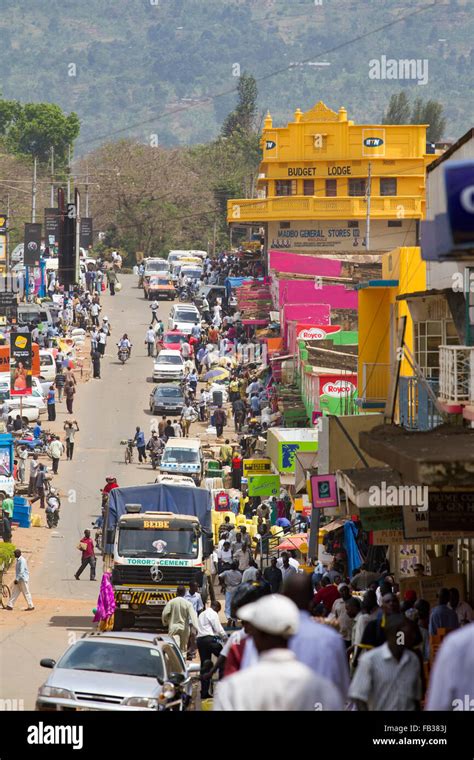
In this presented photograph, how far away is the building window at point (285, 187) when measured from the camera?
83.2 metres

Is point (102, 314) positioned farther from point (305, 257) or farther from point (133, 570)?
point (133, 570)

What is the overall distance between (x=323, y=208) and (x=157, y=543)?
181 feet

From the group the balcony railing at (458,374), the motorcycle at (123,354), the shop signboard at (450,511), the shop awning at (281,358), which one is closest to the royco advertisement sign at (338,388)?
the shop awning at (281,358)

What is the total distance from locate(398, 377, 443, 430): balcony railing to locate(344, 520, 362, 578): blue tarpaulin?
102 inches

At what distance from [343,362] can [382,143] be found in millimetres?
41135

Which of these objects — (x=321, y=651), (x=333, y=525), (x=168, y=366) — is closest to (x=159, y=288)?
(x=168, y=366)

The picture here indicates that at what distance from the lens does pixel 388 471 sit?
762 inches

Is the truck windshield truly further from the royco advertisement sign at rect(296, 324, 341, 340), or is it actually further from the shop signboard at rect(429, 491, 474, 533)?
the royco advertisement sign at rect(296, 324, 341, 340)

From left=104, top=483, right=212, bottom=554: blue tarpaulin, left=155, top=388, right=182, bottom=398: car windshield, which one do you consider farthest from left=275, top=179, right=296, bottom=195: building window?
left=104, top=483, right=212, bottom=554: blue tarpaulin

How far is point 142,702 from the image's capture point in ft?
50.2

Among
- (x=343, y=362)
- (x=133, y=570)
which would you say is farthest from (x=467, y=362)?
(x=343, y=362)
